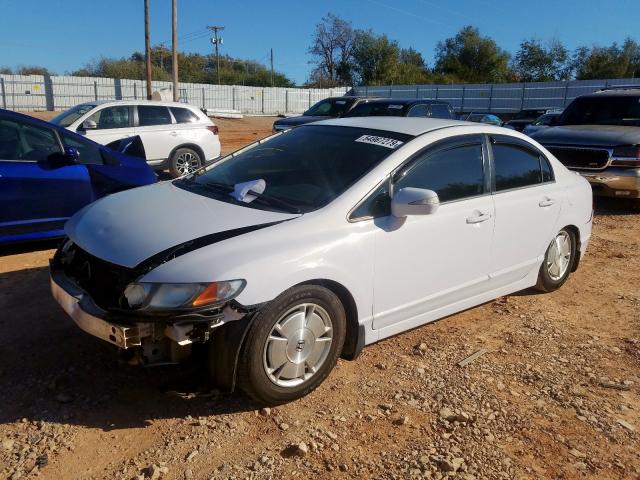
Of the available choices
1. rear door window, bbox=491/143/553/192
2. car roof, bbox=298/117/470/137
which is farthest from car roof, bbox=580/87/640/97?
car roof, bbox=298/117/470/137

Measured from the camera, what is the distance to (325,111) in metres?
15.7

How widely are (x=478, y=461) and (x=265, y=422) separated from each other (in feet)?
3.69

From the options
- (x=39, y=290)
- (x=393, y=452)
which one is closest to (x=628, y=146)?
(x=393, y=452)

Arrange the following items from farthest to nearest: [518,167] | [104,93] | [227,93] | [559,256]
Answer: [227,93] < [104,93] < [559,256] < [518,167]

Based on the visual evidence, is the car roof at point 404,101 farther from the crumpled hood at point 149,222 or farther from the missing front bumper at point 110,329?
the missing front bumper at point 110,329

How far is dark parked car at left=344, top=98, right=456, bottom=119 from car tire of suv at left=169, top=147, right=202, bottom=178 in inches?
157

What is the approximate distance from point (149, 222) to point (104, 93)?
38.2 meters

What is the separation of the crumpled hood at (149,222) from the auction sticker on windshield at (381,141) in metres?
0.93

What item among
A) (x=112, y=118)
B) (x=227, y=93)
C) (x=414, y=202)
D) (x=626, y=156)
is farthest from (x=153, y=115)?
(x=227, y=93)

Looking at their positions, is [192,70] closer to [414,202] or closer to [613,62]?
[613,62]

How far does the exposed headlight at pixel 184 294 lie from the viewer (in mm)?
2791

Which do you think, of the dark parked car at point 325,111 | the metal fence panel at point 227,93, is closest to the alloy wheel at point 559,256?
the dark parked car at point 325,111

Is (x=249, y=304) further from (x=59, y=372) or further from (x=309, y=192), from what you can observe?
(x=59, y=372)

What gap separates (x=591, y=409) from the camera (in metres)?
3.33
